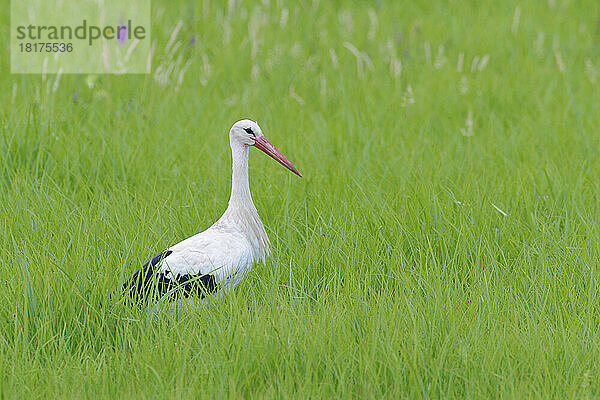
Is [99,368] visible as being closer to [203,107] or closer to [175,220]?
[175,220]

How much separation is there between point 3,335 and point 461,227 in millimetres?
2541

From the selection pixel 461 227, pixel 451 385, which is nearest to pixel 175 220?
pixel 461 227

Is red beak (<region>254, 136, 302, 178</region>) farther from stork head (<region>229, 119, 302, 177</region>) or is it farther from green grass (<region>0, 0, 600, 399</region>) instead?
green grass (<region>0, 0, 600, 399</region>)

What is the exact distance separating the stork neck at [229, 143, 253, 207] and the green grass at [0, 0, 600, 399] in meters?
0.39

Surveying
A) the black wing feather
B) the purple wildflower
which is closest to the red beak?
the black wing feather

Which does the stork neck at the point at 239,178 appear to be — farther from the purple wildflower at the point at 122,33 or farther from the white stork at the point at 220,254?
the purple wildflower at the point at 122,33

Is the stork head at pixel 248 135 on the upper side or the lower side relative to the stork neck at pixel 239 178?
upper

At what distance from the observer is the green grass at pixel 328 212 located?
3320mm

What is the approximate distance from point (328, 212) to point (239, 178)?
0.72m

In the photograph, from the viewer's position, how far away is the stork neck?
4.34 metres

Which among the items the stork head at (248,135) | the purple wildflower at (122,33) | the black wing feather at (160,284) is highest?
the purple wildflower at (122,33)

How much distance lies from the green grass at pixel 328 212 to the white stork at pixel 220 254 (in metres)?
0.13

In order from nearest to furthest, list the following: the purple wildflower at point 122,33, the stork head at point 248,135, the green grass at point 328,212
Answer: the green grass at point 328,212
the stork head at point 248,135
the purple wildflower at point 122,33

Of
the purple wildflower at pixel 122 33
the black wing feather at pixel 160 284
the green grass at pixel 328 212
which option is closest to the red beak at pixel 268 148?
the green grass at pixel 328 212
